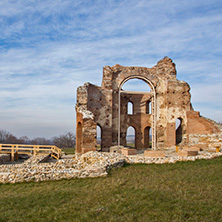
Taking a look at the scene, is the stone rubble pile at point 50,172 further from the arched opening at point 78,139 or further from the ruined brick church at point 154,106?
the ruined brick church at point 154,106

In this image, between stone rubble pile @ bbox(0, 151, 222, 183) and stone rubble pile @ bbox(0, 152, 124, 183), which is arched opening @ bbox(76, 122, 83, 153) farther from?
stone rubble pile @ bbox(0, 152, 124, 183)

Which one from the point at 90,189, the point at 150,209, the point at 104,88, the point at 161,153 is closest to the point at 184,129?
the point at 104,88

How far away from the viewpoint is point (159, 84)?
25.1 m

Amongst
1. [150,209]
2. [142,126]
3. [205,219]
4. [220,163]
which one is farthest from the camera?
[142,126]

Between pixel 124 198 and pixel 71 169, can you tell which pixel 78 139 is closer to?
pixel 71 169

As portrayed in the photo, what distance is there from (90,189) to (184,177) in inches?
144

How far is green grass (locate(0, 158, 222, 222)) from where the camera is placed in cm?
630

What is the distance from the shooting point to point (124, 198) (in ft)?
24.6

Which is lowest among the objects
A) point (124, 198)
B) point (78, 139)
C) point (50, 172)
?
point (124, 198)

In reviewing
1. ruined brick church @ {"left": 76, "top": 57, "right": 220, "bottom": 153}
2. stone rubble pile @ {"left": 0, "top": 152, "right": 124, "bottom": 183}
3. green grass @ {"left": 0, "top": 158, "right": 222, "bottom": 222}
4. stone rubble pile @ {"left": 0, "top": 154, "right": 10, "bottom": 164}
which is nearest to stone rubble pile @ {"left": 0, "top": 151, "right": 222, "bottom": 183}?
stone rubble pile @ {"left": 0, "top": 152, "right": 124, "bottom": 183}

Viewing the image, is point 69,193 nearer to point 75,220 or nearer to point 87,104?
point 75,220

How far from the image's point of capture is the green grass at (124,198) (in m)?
6.30

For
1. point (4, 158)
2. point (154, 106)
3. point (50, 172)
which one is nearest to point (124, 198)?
point (50, 172)

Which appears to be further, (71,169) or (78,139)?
(78,139)
